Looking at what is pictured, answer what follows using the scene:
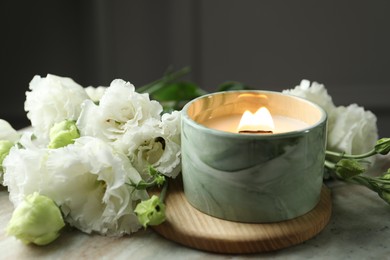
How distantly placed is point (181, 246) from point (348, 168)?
20 centimetres

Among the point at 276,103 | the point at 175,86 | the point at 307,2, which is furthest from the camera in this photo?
the point at 307,2

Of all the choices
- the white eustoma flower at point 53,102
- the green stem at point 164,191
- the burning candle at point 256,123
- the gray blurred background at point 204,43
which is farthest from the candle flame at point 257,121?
the gray blurred background at point 204,43

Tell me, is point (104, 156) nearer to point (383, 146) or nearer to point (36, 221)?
point (36, 221)

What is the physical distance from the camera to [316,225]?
1.83ft

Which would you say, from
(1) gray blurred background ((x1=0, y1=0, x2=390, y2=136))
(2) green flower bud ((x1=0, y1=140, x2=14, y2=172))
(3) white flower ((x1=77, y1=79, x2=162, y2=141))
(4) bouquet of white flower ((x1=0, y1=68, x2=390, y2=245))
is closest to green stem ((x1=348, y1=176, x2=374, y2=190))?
→ (4) bouquet of white flower ((x1=0, y1=68, x2=390, y2=245))

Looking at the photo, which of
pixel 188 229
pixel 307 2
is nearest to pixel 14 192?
pixel 188 229

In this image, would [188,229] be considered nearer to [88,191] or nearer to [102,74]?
[88,191]

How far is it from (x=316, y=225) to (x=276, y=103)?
0.53ft

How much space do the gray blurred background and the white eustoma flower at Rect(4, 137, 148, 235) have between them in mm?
967

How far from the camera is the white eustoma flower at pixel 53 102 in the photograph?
0.68 meters

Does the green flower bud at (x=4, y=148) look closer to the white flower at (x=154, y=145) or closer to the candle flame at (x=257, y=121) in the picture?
the white flower at (x=154, y=145)

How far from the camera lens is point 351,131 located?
0.68 metres

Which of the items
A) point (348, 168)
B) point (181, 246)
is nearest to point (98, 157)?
point (181, 246)

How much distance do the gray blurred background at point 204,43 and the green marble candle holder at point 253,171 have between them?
96 cm
